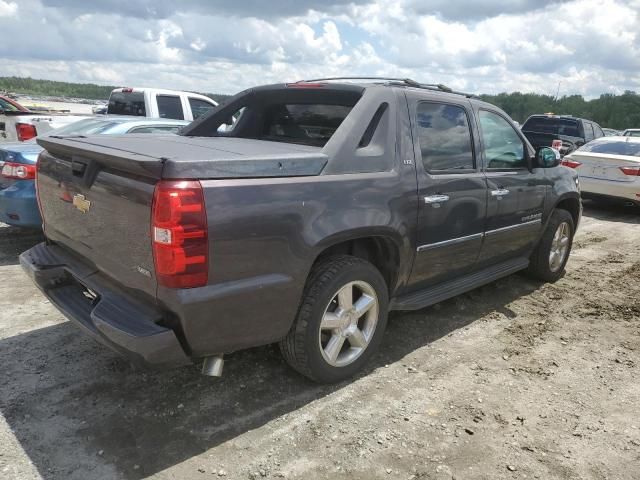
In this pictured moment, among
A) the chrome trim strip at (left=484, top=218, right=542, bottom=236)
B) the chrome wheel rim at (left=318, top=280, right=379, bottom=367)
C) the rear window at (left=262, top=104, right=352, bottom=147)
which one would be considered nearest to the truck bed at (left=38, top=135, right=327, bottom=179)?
the rear window at (left=262, top=104, right=352, bottom=147)

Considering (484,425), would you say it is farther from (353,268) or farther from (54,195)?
(54,195)

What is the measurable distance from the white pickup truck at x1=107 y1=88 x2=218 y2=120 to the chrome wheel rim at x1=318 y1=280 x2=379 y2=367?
7.09 meters

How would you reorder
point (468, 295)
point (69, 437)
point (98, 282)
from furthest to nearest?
point (468, 295) < point (98, 282) < point (69, 437)

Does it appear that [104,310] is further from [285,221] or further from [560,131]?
[560,131]

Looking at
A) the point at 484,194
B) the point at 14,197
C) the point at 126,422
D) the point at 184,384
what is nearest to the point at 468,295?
the point at 484,194

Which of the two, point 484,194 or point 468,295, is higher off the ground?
point 484,194

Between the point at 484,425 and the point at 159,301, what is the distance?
→ 1953mm

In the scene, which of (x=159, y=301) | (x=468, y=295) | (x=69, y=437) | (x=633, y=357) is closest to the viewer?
(x=159, y=301)

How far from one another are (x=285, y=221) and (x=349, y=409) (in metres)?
1.22

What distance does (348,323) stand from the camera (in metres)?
3.33

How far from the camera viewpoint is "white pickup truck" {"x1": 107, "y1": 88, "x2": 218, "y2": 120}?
945cm

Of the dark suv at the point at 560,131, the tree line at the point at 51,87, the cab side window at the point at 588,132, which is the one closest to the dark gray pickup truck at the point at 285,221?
the dark suv at the point at 560,131

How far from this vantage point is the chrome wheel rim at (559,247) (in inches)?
215

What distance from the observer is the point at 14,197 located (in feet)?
17.8
